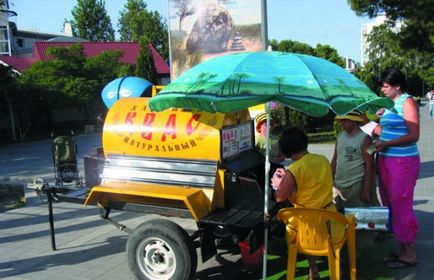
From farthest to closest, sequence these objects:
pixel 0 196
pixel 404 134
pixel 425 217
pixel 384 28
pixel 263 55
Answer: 1. pixel 384 28
2. pixel 0 196
3. pixel 425 217
4. pixel 404 134
5. pixel 263 55

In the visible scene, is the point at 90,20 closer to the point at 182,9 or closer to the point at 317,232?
the point at 182,9

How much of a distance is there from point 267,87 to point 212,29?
6.95 m

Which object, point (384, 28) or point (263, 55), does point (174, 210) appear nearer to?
point (263, 55)

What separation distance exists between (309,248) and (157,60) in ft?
123

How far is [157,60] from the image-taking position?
40.1 meters

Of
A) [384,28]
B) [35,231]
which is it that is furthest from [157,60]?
[35,231]

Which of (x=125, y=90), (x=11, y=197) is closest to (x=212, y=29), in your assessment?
(x=125, y=90)

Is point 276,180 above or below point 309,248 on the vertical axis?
above

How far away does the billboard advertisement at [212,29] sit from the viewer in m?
9.33

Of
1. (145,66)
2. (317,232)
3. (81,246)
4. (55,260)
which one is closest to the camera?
(317,232)

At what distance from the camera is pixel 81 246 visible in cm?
591

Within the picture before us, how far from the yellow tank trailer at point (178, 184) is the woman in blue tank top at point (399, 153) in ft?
4.26

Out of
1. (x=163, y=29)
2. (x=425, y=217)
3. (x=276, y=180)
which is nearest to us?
(x=276, y=180)

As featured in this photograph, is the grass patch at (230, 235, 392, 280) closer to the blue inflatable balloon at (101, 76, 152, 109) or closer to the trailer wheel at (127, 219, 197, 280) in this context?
the trailer wheel at (127, 219, 197, 280)
